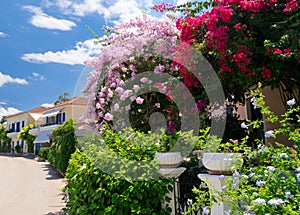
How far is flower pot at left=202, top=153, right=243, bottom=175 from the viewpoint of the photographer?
2.86 m

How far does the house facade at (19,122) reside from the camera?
50.1 meters

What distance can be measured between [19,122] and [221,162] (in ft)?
186

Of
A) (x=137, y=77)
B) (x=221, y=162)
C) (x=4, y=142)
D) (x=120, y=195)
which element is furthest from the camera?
(x=4, y=142)

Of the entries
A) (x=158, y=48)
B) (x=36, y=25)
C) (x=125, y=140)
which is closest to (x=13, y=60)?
(x=36, y=25)

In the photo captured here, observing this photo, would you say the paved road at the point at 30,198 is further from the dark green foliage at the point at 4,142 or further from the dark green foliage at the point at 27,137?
the dark green foliage at the point at 4,142

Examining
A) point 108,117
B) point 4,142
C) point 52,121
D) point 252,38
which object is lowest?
point 108,117

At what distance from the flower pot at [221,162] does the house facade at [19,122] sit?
5035 cm

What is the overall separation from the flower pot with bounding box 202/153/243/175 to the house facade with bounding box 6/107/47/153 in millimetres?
50353

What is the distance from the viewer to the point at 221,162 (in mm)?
2959

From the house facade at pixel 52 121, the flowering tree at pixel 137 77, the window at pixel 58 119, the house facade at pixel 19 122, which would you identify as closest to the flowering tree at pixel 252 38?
the flowering tree at pixel 137 77

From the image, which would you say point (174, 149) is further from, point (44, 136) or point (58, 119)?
point (44, 136)

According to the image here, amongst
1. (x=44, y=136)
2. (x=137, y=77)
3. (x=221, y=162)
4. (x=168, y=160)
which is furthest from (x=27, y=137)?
(x=221, y=162)

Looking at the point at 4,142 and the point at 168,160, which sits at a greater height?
the point at 4,142

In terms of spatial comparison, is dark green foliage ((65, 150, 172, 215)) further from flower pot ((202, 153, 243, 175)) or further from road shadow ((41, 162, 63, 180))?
road shadow ((41, 162, 63, 180))
